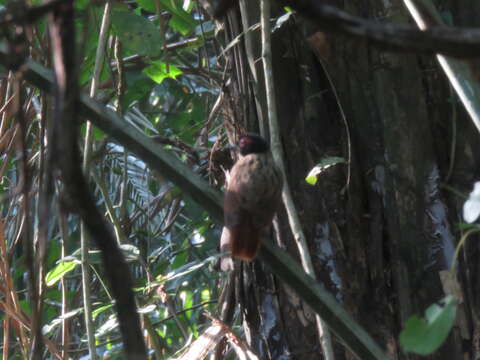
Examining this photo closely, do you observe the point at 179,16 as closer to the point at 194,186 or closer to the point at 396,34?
the point at 194,186

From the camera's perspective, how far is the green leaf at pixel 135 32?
8.98 feet

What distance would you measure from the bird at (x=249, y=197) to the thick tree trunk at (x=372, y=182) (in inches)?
3.8

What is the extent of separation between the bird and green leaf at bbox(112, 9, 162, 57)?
1.68 feet

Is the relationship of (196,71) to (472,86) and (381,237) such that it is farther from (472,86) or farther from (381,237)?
(472,86)

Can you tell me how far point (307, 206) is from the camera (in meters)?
2.64

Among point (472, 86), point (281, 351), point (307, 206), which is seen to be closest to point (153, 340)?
point (281, 351)

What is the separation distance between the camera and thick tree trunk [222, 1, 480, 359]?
8.32 ft

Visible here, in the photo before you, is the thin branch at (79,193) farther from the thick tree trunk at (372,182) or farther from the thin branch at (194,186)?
the thick tree trunk at (372,182)

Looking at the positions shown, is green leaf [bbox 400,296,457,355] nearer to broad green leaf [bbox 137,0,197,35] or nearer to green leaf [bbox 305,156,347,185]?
green leaf [bbox 305,156,347,185]

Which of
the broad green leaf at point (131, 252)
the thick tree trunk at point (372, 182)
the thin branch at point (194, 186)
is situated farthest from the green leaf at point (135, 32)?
the thin branch at point (194, 186)

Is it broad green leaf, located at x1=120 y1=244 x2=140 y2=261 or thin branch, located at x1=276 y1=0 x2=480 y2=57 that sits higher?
broad green leaf, located at x1=120 y1=244 x2=140 y2=261

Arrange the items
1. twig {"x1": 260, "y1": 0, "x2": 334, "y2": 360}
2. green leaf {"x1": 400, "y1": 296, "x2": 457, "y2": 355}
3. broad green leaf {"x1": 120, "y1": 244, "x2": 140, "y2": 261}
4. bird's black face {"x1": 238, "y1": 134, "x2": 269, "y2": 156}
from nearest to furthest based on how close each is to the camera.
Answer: green leaf {"x1": 400, "y1": 296, "x2": 457, "y2": 355}, twig {"x1": 260, "y1": 0, "x2": 334, "y2": 360}, bird's black face {"x1": 238, "y1": 134, "x2": 269, "y2": 156}, broad green leaf {"x1": 120, "y1": 244, "x2": 140, "y2": 261}

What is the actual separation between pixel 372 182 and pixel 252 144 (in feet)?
1.56

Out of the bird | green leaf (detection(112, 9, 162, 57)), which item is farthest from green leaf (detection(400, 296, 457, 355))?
green leaf (detection(112, 9, 162, 57))
